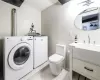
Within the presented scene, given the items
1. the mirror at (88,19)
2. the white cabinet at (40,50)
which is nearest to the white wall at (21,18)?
the white cabinet at (40,50)

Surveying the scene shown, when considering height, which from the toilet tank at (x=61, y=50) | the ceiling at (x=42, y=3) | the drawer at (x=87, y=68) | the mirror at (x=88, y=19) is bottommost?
the drawer at (x=87, y=68)

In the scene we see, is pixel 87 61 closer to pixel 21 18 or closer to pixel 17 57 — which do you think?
pixel 17 57

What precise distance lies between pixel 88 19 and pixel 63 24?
26.9 inches

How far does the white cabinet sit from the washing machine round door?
0.29 meters

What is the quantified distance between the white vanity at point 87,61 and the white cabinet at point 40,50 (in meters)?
1.07

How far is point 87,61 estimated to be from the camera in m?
1.17

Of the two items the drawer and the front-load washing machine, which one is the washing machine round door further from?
the drawer

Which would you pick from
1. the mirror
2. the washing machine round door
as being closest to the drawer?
the mirror

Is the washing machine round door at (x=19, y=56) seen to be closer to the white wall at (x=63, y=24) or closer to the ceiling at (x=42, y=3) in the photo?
the white wall at (x=63, y=24)

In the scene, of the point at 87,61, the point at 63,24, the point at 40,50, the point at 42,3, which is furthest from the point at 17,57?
the point at 42,3

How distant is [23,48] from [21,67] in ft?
1.37

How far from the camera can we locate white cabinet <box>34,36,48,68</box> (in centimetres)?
209

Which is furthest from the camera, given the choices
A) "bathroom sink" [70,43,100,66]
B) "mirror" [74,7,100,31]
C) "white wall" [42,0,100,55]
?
"white wall" [42,0,100,55]

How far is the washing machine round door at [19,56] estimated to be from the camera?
145 centimetres
